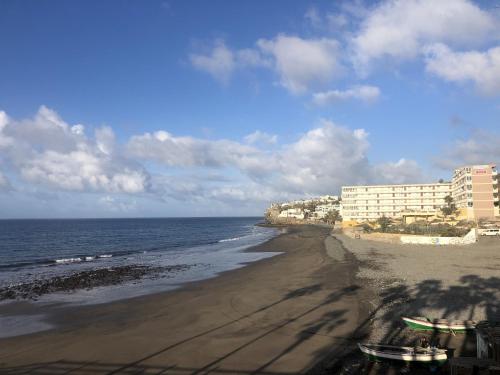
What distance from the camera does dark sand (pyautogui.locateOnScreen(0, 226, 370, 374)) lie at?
42.3ft

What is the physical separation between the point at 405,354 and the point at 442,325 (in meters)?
3.80

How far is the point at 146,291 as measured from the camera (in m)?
27.4

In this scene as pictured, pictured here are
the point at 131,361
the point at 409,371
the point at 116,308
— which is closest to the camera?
the point at 409,371

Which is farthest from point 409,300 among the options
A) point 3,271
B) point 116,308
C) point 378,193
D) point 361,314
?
point 378,193

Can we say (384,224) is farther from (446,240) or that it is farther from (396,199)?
(396,199)

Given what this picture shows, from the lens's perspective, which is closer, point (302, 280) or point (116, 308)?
point (116, 308)

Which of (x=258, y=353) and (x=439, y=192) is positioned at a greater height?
(x=439, y=192)

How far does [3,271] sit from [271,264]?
28.6m

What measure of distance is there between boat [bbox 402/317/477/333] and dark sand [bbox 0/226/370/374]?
2.02 m

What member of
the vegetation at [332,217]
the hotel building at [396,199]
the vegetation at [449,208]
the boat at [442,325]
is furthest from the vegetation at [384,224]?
the vegetation at [332,217]

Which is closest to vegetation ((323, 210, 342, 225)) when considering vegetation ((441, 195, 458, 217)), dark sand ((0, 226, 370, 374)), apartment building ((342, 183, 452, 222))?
apartment building ((342, 183, 452, 222))

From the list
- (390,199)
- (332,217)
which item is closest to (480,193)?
(390,199)

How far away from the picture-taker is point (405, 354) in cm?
1134

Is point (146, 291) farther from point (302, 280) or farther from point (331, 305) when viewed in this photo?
point (331, 305)
